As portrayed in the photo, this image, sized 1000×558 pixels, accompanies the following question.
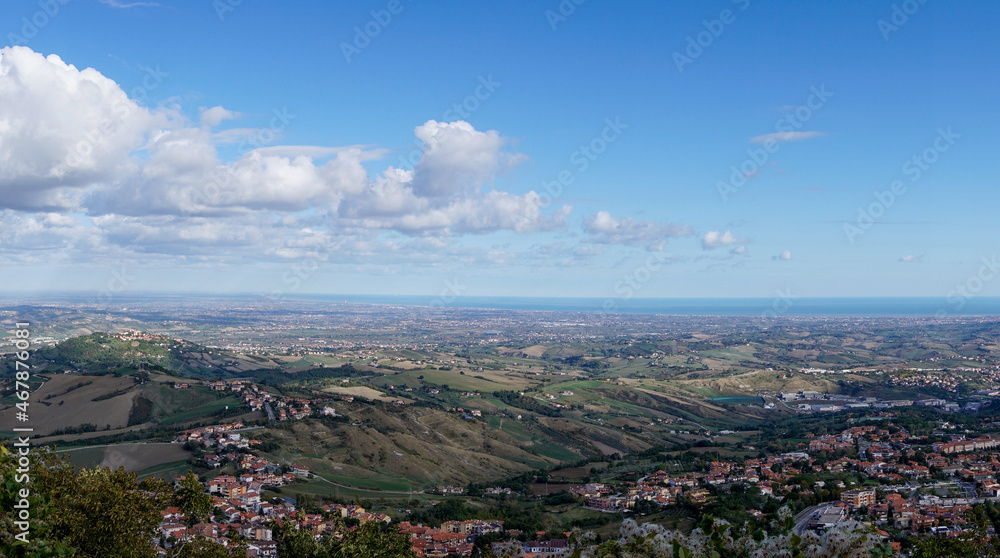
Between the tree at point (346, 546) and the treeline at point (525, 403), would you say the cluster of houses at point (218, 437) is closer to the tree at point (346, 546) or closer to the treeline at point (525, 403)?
the tree at point (346, 546)

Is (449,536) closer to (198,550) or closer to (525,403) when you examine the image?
(198,550)

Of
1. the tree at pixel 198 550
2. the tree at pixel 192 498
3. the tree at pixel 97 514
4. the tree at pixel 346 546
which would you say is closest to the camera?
the tree at pixel 97 514

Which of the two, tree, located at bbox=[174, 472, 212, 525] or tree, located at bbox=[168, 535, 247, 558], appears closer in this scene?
tree, located at bbox=[168, 535, 247, 558]

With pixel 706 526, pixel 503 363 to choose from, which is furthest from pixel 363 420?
pixel 503 363

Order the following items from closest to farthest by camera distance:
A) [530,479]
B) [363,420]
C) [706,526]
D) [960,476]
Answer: [706,526] < [960,476] < [530,479] < [363,420]

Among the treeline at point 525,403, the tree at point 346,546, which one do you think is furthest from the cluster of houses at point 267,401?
the tree at point 346,546

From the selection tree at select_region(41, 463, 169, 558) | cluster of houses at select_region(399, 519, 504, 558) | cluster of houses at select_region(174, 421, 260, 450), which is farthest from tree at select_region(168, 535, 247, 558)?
cluster of houses at select_region(174, 421, 260, 450)

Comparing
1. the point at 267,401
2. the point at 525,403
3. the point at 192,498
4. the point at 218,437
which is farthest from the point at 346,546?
the point at 525,403

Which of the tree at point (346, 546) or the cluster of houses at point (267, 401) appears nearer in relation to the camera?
the tree at point (346, 546)

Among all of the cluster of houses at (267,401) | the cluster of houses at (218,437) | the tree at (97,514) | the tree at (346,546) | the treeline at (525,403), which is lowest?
the treeline at (525,403)

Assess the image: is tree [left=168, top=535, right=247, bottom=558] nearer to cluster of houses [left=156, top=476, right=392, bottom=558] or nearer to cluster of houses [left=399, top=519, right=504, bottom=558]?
cluster of houses [left=156, top=476, right=392, bottom=558]

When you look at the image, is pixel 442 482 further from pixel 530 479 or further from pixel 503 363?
pixel 503 363
